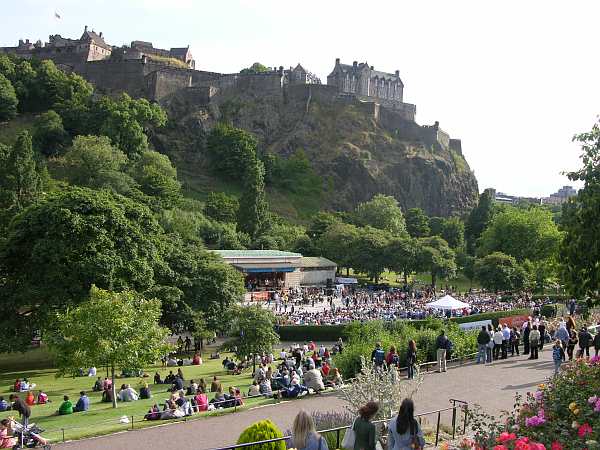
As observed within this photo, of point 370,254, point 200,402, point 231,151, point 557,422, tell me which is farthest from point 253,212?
point 557,422

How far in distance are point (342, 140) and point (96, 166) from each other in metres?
50.6

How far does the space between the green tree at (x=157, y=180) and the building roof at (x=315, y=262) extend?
1436 centimetres

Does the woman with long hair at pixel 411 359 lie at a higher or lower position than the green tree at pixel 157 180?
lower

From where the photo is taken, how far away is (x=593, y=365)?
1098cm

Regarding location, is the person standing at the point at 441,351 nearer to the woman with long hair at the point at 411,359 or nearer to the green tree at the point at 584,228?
the woman with long hair at the point at 411,359

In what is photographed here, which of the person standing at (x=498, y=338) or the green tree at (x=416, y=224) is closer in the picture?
the person standing at (x=498, y=338)

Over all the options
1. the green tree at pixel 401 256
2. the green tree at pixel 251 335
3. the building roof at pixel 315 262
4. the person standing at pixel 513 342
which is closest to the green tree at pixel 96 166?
the building roof at pixel 315 262

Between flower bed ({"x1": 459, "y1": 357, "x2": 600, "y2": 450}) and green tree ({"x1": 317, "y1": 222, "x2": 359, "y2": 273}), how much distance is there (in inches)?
2110

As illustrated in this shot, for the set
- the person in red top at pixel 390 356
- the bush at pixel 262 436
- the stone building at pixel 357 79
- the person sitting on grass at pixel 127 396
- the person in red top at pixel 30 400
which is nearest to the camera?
the bush at pixel 262 436

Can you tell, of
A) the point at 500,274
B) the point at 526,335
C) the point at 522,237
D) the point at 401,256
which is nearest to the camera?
the point at 526,335

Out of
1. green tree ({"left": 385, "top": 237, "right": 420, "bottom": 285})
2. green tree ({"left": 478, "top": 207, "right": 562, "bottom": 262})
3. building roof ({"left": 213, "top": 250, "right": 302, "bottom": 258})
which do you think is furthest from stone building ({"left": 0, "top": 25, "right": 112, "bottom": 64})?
green tree ({"left": 478, "top": 207, "right": 562, "bottom": 262})

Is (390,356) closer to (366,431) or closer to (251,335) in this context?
(251,335)

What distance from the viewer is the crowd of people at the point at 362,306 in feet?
128

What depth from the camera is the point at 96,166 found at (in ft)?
204
